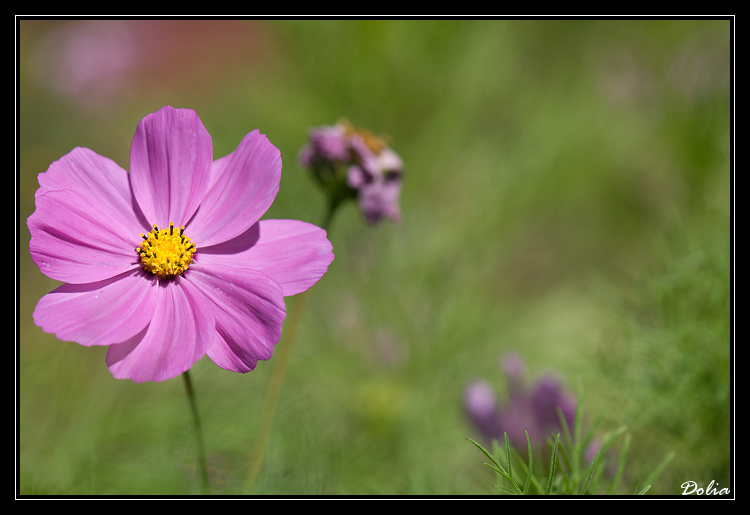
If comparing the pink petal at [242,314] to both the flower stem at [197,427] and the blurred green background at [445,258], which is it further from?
the blurred green background at [445,258]

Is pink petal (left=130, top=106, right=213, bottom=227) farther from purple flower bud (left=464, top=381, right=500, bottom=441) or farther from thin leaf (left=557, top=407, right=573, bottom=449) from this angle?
purple flower bud (left=464, top=381, right=500, bottom=441)

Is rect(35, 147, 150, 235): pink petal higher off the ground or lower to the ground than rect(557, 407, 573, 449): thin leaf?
higher

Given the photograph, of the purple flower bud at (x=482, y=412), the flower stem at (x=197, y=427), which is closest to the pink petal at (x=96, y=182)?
the flower stem at (x=197, y=427)

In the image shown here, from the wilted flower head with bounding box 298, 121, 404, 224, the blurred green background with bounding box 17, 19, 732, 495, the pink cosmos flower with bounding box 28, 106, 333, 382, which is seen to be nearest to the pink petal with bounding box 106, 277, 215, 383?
the pink cosmos flower with bounding box 28, 106, 333, 382

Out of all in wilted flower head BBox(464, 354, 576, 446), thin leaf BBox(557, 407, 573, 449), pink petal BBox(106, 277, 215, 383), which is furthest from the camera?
wilted flower head BBox(464, 354, 576, 446)

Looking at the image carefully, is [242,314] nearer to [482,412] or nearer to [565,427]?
[565,427]

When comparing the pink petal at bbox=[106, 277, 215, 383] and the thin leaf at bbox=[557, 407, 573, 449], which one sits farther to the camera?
the thin leaf at bbox=[557, 407, 573, 449]

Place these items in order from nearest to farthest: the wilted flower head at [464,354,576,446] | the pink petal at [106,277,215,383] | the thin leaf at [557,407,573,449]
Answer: the pink petal at [106,277,215,383]
the thin leaf at [557,407,573,449]
the wilted flower head at [464,354,576,446]
